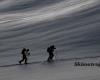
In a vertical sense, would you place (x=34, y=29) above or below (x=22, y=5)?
below

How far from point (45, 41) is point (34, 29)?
1974 centimetres

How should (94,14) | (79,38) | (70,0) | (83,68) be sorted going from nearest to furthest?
(83,68) < (79,38) < (94,14) < (70,0)

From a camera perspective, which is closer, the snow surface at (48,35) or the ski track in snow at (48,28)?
the snow surface at (48,35)

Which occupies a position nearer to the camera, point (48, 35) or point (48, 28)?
point (48, 35)

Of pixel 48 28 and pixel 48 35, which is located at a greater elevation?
pixel 48 28

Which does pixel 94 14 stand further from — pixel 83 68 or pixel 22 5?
pixel 83 68

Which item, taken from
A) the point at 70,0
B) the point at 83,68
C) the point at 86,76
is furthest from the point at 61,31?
the point at 86,76

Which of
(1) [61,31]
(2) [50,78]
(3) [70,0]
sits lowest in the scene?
(2) [50,78]

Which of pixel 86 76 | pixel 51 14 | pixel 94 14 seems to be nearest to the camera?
pixel 86 76

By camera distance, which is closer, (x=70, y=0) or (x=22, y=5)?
(x=70, y=0)

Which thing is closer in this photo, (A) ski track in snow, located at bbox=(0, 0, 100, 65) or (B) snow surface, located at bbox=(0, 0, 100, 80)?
(B) snow surface, located at bbox=(0, 0, 100, 80)

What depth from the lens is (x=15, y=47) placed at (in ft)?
214

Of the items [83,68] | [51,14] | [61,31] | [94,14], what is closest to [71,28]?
[61,31]

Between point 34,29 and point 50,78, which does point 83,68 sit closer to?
point 50,78
